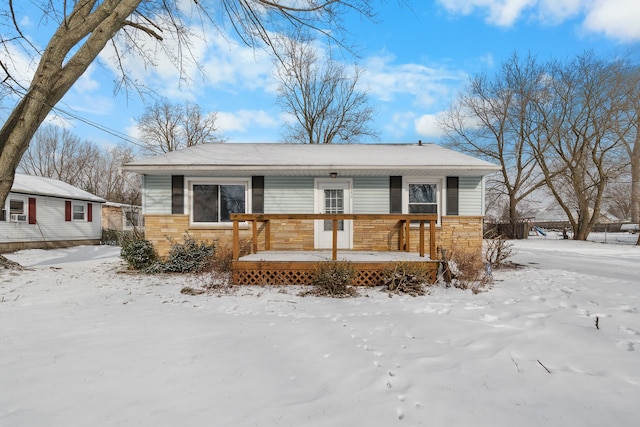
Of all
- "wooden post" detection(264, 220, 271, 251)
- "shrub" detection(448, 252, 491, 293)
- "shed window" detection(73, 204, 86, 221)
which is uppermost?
"shed window" detection(73, 204, 86, 221)

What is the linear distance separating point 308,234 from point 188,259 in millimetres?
3254

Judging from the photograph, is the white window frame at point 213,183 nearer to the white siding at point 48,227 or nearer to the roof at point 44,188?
the roof at point 44,188

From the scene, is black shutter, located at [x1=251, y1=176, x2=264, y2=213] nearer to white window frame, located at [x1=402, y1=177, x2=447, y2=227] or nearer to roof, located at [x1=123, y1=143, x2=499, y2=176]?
roof, located at [x1=123, y1=143, x2=499, y2=176]

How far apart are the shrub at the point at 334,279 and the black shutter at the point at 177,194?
16.2 ft

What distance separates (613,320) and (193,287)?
6.69m

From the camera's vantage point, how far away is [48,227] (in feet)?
50.0

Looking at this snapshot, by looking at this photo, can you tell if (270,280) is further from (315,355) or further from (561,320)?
(561,320)

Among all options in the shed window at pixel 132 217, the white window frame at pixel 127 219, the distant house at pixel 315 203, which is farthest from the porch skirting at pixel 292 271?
the shed window at pixel 132 217

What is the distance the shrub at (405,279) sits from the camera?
18.6ft

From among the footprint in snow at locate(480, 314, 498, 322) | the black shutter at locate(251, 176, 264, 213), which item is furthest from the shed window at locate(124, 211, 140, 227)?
the footprint in snow at locate(480, 314, 498, 322)

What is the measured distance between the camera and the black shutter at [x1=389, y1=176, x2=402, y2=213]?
348 inches

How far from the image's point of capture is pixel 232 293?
564 cm

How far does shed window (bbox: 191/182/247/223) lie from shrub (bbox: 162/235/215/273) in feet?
3.52

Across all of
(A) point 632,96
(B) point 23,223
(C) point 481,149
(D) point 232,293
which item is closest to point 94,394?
(D) point 232,293
